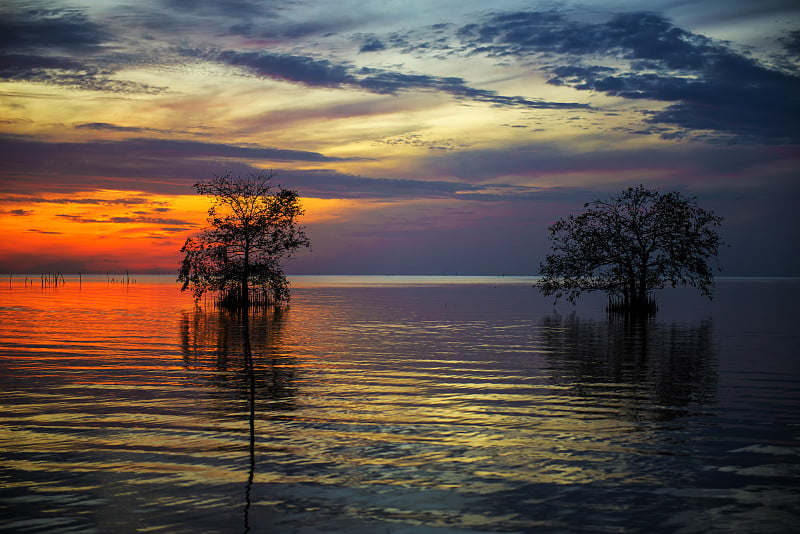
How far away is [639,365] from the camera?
979 inches

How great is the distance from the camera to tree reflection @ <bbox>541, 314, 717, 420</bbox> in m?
17.8

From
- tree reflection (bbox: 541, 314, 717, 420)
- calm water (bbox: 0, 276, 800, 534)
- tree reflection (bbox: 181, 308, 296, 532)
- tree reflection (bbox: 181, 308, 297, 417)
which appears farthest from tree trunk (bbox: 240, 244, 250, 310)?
calm water (bbox: 0, 276, 800, 534)

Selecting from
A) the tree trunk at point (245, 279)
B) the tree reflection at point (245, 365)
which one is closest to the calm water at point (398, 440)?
the tree reflection at point (245, 365)

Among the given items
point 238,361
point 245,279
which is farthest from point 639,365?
point 245,279

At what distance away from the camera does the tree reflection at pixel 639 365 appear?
17.8m

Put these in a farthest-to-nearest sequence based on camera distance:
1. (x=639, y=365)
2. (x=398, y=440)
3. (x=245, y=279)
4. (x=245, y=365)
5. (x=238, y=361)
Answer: (x=245, y=279)
(x=238, y=361)
(x=639, y=365)
(x=245, y=365)
(x=398, y=440)

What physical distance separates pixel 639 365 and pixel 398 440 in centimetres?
1475

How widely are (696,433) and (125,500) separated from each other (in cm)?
1131

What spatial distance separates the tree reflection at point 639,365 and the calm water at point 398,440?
6.2 inches

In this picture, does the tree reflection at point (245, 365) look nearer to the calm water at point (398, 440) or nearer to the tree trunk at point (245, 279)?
the calm water at point (398, 440)

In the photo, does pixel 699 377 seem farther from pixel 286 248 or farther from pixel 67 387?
pixel 286 248

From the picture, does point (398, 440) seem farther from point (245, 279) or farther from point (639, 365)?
point (245, 279)

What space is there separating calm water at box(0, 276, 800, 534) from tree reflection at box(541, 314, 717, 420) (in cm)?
A: 16

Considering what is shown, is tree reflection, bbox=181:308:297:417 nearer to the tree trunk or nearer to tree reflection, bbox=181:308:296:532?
tree reflection, bbox=181:308:296:532
